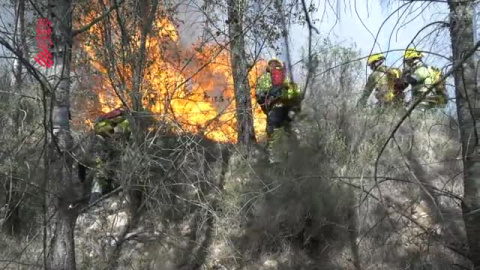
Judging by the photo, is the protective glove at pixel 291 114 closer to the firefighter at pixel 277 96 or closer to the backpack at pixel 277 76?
the firefighter at pixel 277 96

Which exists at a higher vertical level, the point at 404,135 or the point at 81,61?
the point at 81,61

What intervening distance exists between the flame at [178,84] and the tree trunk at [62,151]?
3.38ft

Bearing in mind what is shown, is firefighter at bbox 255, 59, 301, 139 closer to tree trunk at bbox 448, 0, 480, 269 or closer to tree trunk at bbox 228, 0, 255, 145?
tree trunk at bbox 228, 0, 255, 145

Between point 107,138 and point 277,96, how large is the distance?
10.4 feet

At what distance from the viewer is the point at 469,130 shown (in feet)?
15.5

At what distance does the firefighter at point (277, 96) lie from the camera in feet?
29.3

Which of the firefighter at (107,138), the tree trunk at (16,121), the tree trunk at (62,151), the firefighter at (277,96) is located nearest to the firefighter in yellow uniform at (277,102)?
the firefighter at (277,96)

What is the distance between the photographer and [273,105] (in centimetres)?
960

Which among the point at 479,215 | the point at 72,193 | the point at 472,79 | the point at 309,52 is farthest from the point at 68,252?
the point at 472,79

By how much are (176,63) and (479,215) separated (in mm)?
5285

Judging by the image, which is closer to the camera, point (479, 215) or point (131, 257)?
point (479, 215)

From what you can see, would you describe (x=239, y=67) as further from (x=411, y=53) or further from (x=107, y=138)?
(x=411, y=53)

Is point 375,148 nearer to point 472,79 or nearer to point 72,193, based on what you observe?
point 472,79

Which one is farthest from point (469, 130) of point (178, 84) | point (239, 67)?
point (239, 67)
